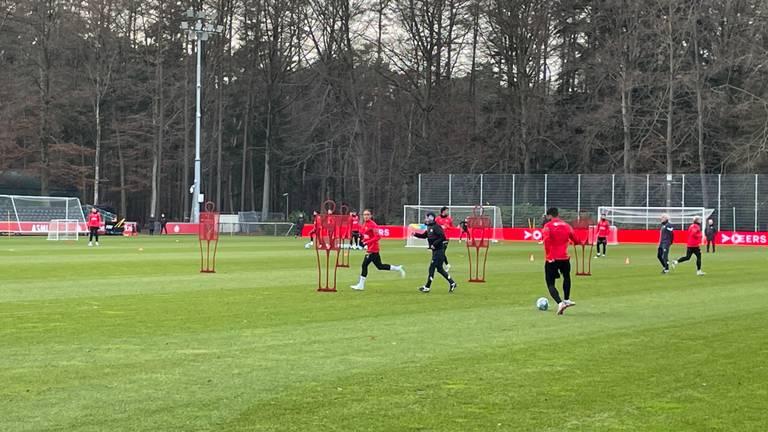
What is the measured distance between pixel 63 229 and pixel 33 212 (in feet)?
15.6

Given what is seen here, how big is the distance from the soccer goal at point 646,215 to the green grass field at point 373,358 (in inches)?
1419

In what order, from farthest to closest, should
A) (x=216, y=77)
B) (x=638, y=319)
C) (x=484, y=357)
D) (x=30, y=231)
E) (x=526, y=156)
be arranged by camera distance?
(x=216, y=77), (x=526, y=156), (x=30, y=231), (x=638, y=319), (x=484, y=357)

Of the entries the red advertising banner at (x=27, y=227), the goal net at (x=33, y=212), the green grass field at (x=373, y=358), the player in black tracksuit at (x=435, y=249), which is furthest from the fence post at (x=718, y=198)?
the player in black tracksuit at (x=435, y=249)

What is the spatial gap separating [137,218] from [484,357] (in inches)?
3249

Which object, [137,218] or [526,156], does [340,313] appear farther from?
[137,218]

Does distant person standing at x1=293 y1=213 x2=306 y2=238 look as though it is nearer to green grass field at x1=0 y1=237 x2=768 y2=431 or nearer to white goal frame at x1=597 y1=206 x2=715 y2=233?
white goal frame at x1=597 y1=206 x2=715 y2=233

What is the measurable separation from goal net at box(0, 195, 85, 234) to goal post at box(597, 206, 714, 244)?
32549 mm

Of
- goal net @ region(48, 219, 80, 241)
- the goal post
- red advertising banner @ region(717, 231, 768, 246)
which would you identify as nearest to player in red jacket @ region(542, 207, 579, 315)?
the goal post

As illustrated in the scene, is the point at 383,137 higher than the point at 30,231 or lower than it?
higher

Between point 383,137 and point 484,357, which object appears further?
point 383,137

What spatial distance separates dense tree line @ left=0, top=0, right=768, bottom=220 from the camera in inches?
2522

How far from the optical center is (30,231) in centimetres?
6000

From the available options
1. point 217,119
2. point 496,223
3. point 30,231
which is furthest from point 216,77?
point 496,223

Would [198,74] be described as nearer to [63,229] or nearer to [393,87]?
[63,229]
